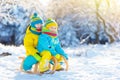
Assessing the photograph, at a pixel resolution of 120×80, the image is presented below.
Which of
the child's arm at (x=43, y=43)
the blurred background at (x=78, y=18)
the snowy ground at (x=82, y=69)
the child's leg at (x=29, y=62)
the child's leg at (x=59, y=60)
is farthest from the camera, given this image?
the blurred background at (x=78, y=18)

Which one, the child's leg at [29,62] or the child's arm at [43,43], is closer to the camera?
the child's arm at [43,43]

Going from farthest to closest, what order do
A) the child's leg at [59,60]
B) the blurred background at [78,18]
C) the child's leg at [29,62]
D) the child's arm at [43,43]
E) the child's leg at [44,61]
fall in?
the blurred background at [78,18]
the child's leg at [59,60]
the child's leg at [29,62]
the child's arm at [43,43]
the child's leg at [44,61]

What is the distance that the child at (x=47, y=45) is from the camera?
7.82 m

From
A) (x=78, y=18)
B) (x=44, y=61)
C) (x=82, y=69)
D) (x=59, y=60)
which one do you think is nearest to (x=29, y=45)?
(x=44, y=61)

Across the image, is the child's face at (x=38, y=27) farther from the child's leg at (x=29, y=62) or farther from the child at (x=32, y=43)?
the child's leg at (x=29, y=62)

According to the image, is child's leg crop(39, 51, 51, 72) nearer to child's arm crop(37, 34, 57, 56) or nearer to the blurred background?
child's arm crop(37, 34, 57, 56)

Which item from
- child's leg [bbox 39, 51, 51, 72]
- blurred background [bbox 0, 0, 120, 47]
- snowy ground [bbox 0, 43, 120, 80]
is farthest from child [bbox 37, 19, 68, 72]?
blurred background [bbox 0, 0, 120, 47]

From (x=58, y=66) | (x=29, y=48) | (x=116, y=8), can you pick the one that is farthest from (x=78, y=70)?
(x=116, y=8)

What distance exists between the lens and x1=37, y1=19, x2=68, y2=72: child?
7824mm

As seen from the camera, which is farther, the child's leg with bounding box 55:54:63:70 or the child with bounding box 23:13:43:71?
the child's leg with bounding box 55:54:63:70

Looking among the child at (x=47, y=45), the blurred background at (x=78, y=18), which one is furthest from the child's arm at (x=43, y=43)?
the blurred background at (x=78, y=18)

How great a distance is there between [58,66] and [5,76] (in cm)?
117

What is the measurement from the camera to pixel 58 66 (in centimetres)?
822

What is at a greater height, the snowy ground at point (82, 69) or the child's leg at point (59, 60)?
the child's leg at point (59, 60)
